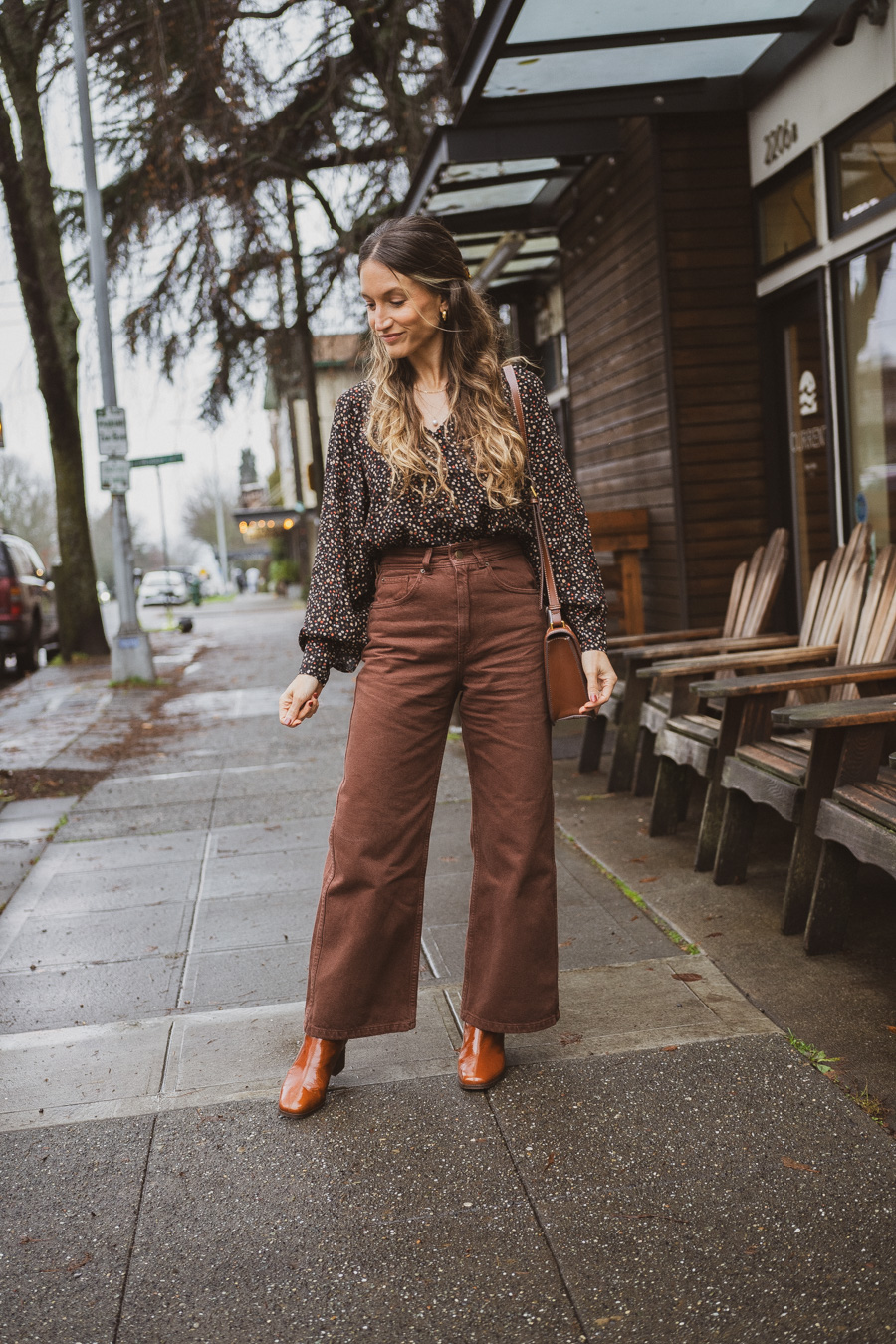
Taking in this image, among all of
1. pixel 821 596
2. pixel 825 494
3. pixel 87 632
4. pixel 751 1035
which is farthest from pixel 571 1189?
pixel 87 632

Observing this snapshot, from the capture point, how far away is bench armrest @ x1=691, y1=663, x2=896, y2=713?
3.96 meters

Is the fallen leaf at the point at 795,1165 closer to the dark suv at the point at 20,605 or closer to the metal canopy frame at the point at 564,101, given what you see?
the metal canopy frame at the point at 564,101

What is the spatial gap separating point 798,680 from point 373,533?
188 centimetres

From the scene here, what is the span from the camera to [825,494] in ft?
24.6

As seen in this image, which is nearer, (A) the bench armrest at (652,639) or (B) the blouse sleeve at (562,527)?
(B) the blouse sleeve at (562,527)

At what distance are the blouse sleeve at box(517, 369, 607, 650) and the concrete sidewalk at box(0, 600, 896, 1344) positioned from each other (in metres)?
1.09

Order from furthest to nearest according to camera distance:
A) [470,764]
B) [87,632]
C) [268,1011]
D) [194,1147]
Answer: [87,632], [268,1011], [470,764], [194,1147]

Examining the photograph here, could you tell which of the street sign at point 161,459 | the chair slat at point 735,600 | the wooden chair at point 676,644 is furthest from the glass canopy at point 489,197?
the street sign at point 161,459

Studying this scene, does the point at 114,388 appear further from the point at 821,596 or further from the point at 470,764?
the point at 470,764

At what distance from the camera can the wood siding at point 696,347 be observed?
312 inches

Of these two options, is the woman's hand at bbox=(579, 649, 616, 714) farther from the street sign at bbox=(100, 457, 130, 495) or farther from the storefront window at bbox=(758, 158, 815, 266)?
the street sign at bbox=(100, 457, 130, 495)

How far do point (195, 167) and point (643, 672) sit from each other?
31.3 ft

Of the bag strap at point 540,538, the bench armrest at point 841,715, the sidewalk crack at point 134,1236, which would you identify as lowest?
the sidewalk crack at point 134,1236

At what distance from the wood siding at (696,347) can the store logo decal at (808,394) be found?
0.44 m
